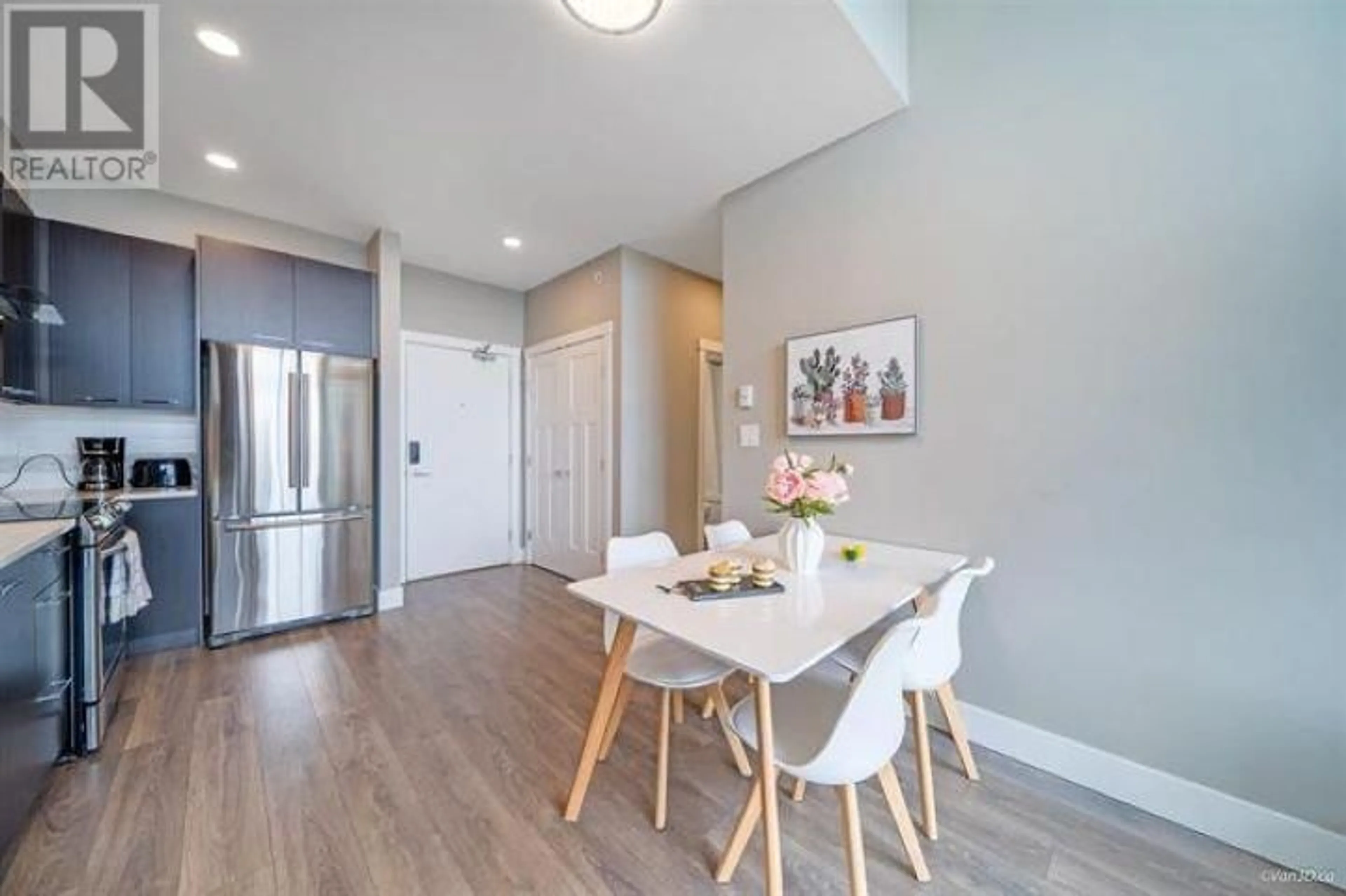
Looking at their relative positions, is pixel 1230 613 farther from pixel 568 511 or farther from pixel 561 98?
pixel 568 511

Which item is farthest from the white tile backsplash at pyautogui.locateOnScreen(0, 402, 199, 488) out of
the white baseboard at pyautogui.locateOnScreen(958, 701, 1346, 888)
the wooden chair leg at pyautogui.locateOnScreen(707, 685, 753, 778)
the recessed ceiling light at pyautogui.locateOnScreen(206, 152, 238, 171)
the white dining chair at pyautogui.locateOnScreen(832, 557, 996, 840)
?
the white baseboard at pyautogui.locateOnScreen(958, 701, 1346, 888)

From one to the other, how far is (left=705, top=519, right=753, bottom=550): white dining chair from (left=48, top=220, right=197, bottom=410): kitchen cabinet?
304 centimetres

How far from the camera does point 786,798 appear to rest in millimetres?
1687

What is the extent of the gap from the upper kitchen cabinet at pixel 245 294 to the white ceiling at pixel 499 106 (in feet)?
1.25

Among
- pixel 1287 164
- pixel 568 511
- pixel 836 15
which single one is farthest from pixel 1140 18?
pixel 568 511

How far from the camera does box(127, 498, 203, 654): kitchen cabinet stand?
2715 mm

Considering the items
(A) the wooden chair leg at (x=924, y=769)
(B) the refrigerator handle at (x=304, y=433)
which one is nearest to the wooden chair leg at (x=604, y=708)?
(A) the wooden chair leg at (x=924, y=769)

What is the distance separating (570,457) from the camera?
14.0 ft

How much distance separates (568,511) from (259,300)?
2480 millimetres

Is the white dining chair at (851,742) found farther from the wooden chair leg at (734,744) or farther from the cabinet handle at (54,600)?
the cabinet handle at (54,600)

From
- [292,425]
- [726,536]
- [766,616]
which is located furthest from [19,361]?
[766,616]

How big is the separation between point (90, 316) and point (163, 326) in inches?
10.3

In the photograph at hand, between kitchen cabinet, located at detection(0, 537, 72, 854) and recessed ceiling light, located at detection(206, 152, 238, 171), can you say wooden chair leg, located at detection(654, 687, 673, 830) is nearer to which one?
kitchen cabinet, located at detection(0, 537, 72, 854)

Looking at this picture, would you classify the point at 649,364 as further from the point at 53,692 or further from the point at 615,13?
the point at 53,692
